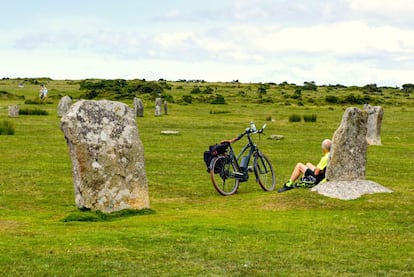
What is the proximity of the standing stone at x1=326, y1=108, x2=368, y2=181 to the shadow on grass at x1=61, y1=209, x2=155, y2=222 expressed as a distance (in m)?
4.86

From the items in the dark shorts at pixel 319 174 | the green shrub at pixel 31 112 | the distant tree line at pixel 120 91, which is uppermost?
the distant tree line at pixel 120 91

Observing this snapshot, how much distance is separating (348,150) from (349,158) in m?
0.22

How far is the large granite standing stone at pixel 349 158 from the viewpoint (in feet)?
58.1

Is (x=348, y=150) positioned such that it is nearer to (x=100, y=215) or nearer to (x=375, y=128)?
(x=100, y=215)

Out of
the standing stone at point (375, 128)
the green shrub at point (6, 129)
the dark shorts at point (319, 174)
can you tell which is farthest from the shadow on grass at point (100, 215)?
the green shrub at point (6, 129)

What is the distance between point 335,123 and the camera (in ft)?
159

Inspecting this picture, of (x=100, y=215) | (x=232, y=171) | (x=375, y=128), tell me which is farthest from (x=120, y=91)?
(x=100, y=215)

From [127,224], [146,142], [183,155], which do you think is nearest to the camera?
[127,224]

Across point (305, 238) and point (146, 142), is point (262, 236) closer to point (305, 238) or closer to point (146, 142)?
point (305, 238)

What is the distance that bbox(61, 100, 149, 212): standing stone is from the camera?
15.5 meters

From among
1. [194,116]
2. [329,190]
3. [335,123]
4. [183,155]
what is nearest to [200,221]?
[329,190]

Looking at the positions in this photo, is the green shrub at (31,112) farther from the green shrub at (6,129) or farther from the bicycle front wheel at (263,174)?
the bicycle front wheel at (263,174)

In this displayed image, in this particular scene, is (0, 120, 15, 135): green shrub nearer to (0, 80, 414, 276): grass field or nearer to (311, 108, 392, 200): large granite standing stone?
(0, 80, 414, 276): grass field

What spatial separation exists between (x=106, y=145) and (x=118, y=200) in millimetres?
1241
